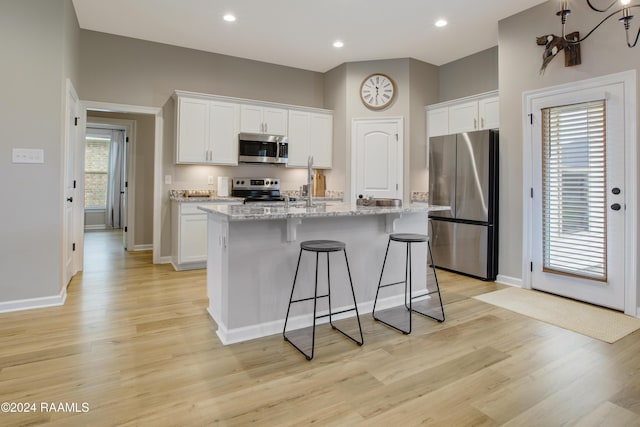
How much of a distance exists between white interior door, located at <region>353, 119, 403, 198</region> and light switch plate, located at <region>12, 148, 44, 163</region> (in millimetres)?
3755

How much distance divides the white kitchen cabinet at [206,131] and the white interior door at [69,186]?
1127 mm

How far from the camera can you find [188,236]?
182 inches

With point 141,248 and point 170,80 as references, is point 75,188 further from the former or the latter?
point 141,248

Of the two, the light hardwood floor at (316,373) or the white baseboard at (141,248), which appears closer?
the light hardwood floor at (316,373)

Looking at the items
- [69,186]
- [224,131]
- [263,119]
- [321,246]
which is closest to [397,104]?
[263,119]

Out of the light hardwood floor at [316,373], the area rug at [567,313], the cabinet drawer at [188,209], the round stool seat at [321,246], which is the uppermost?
the cabinet drawer at [188,209]

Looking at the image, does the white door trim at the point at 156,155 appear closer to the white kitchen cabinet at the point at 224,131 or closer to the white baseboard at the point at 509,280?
the white kitchen cabinet at the point at 224,131

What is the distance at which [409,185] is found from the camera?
5367mm

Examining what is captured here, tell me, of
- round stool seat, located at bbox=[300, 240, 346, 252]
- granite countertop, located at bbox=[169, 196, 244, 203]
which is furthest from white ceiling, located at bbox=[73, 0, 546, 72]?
round stool seat, located at bbox=[300, 240, 346, 252]

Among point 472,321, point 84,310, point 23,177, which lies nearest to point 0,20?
point 23,177

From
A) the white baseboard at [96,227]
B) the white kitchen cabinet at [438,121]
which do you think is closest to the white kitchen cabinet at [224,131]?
the white kitchen cabinet at [438,121]

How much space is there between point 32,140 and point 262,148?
2.70 m

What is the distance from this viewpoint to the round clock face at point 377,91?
17.7 feet

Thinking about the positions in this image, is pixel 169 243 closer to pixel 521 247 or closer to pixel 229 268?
pixel 229 268
